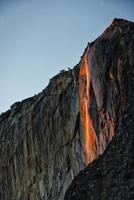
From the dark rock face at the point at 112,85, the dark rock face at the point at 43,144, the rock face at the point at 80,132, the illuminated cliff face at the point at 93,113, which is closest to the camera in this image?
the rock face at the point at 80,132

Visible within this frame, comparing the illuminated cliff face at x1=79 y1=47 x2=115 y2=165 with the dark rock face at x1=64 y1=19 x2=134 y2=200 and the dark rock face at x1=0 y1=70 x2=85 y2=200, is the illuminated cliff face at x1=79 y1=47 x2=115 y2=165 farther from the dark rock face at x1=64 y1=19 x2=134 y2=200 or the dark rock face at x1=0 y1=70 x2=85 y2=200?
the dark rock face at x1=0 y1=70 x2=85 y2=200

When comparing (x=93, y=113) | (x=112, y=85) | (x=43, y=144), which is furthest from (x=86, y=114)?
(x=43, y=144)

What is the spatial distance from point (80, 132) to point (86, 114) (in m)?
3.05

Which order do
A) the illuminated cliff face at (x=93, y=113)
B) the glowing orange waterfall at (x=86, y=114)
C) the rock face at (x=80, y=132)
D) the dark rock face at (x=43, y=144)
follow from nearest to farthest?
the rock face at (x=80, y=132) → the illuminated cliff face at (x=93, y=113) → the glowing orange waterfall at (x=86, y=114) → the dark rock face at (x=43, y=144)

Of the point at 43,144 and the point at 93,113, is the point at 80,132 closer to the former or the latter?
the point at 93,113

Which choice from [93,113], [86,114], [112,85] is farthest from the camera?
[86,114]

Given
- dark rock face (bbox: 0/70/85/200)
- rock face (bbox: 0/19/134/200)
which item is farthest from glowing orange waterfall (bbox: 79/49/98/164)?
dark rock face (bbox: 0/70/85/200)

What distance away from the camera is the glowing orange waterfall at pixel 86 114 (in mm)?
28344

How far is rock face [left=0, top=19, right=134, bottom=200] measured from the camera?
38.5 ft

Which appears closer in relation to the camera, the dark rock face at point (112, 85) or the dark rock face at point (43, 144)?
the dark rock face at point (112, 85)

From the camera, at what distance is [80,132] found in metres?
32.3

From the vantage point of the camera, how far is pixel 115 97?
2450 cm

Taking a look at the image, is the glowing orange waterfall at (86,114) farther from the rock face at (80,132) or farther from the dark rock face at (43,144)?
the dark rock face at (43,144)

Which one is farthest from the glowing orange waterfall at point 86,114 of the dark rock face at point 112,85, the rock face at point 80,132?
the dark rock face at point 112,85
